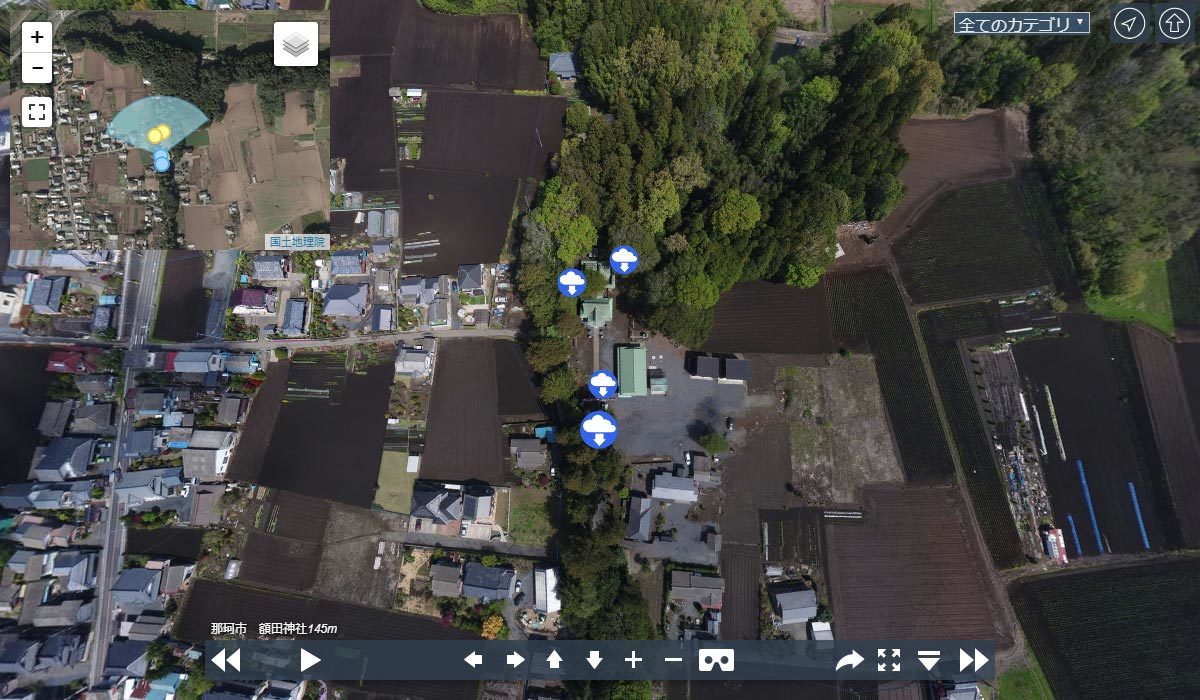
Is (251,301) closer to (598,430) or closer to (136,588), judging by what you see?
(136,588)

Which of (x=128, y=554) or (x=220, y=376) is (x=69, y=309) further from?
(x=128, y=554)

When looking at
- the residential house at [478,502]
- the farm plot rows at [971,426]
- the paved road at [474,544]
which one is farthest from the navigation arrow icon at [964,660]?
the residential house at [478,502]

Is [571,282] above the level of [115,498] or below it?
above

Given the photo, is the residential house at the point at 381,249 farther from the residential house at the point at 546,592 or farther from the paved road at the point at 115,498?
the residential house at the point at 546,592

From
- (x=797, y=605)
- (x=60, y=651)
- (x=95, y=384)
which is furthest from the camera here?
(x=95, y=384)

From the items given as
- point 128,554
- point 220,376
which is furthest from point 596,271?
point 128,554

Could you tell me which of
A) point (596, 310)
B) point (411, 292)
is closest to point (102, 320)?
point (411, 292)
